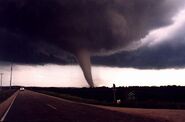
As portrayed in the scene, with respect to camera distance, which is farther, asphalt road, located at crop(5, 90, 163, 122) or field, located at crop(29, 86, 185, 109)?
field, located at crop(29, 86, 185, 109)

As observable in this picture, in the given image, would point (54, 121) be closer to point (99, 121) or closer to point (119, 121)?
point (99, 121)

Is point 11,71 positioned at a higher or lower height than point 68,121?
higher

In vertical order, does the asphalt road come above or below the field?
below

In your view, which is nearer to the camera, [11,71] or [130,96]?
[130,96]

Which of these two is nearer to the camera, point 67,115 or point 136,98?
point 67,115

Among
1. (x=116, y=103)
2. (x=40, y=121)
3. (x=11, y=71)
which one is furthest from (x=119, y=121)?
(x=11, y=71)

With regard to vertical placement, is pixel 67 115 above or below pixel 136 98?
below

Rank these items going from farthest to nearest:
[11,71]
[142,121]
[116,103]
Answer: [11,71]
[116,103]
[142,121]

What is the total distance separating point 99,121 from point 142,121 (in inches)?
90.2

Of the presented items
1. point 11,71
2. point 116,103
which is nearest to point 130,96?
point 116,103

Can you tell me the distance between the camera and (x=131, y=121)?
51.1ft

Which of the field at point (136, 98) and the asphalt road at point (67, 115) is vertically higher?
the field at point (136, 98)

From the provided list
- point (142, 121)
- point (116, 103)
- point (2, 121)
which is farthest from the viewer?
point (116, 103)

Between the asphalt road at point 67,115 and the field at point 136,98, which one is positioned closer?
the asphalt road at point 67,115
